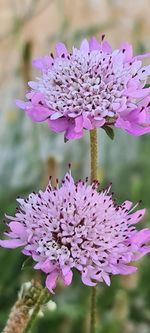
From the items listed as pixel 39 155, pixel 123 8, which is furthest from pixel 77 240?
pixel 123 8

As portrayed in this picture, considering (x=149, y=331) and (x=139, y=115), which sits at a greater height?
(x=139, y=115)

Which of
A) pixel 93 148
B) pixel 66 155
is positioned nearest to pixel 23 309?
pixel 93 148

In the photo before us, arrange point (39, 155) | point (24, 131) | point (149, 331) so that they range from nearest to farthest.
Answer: point (149, 331), point (39, 155), point (24, 131)

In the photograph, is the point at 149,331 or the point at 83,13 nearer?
A: the point at 149,331

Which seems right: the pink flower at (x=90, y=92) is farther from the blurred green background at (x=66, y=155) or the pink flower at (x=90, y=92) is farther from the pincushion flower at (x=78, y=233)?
the blurred green background at (x=66, y=155)

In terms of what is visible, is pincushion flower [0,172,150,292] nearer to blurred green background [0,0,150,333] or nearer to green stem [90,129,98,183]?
green stem [90,129,98,183]

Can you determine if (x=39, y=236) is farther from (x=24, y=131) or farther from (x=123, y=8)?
(x=123, y=8)

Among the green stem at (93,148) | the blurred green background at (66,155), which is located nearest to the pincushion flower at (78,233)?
the green stem at (93,148)
